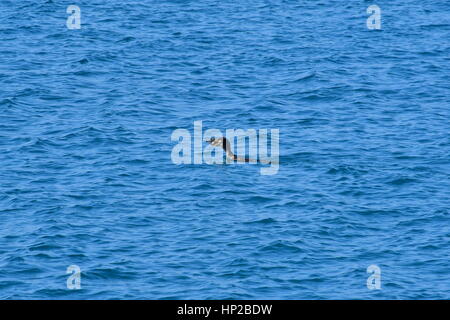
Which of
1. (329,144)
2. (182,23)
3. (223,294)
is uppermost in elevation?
(182,23)

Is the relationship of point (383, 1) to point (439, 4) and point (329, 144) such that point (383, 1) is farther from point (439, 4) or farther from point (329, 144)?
point (329, 144)

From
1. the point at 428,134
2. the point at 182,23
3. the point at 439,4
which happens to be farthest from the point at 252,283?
the point at 439,4

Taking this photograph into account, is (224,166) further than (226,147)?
No

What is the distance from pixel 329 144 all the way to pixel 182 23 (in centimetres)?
2279

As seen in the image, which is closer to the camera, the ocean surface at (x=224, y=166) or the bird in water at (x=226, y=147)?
the ocean surface at (x=224, y=166)

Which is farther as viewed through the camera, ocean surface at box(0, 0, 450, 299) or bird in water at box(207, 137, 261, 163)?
bird in water at box(207, 137, 261, 163)

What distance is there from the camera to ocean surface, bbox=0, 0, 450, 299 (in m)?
28.5

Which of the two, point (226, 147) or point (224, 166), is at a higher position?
point (226, 147)

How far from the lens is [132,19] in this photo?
6222 centimetres

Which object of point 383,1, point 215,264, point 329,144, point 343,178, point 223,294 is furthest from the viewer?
point 383,1

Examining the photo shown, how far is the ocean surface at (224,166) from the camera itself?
28516 mm

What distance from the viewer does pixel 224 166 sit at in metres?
39.0
